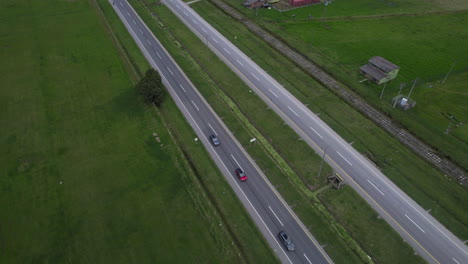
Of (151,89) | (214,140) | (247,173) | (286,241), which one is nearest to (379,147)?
(247,173)

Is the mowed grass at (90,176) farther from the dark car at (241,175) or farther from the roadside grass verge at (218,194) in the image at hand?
the dark car at (241,175)

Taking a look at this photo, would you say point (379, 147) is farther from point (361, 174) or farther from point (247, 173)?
point (247, 173)

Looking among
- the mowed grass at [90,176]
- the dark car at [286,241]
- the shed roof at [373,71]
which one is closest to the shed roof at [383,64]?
the shed roof at [373,71]

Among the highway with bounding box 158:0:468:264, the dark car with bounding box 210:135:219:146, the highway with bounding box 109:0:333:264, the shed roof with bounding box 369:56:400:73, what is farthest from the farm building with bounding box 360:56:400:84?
the dark car with bounding box 210:135:219:146

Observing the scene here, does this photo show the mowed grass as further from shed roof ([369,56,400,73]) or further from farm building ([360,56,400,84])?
shed roof ([369,56,400,73])

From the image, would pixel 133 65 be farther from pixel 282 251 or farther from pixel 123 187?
pixel 282 251

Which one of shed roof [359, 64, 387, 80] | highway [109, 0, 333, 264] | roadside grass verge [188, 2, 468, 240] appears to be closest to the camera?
highway [109, 0, 333, 264]

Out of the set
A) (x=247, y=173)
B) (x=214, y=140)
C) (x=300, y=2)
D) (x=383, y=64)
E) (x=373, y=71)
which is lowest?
(x=247, y=173)
